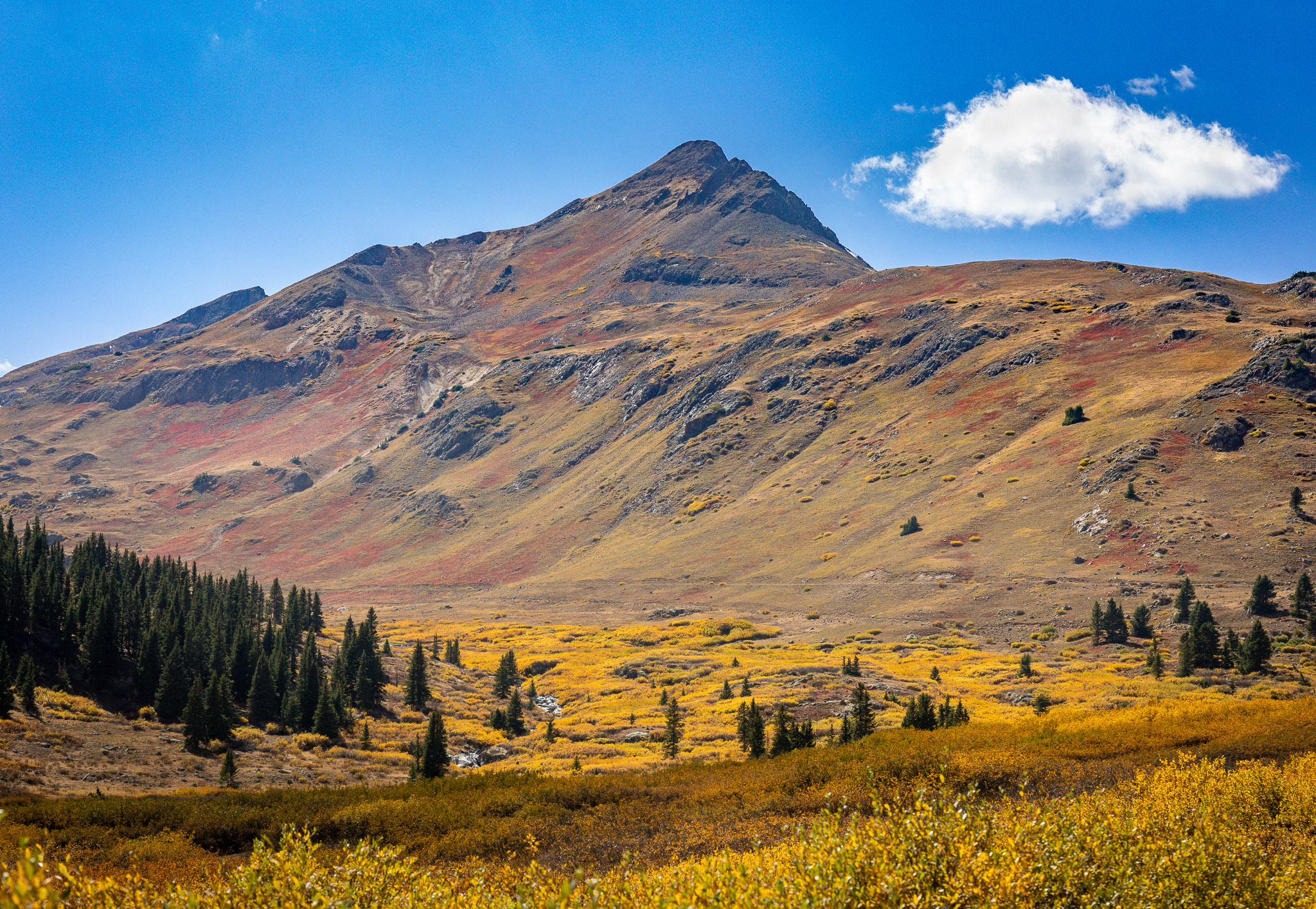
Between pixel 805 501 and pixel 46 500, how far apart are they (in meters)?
207

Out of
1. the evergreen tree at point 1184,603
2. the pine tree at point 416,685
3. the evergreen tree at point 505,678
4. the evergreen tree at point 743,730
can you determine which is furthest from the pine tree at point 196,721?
the evergreen tree at point 1184,603

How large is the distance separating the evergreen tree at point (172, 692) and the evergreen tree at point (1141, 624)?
7630 cm

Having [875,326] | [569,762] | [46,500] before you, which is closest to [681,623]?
[569,762]

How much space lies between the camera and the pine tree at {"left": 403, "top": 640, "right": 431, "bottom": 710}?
57.8m

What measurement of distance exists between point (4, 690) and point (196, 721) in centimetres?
923

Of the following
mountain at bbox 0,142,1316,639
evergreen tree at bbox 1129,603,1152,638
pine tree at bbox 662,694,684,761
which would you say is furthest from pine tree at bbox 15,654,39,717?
evergreen tree at bbox 1129,603,1152,638

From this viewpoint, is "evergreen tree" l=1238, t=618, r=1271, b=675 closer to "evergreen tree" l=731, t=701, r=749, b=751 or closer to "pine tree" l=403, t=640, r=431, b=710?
"evergreen tree" l=731, t=701, r=749, b=751

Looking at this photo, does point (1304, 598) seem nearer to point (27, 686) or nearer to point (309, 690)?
point (309, 690)

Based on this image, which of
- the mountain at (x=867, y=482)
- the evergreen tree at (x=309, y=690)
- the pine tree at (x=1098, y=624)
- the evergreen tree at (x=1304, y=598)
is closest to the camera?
the evergreen tree at (x=309, y=690)

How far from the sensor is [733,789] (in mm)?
23875

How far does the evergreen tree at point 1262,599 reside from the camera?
187ft

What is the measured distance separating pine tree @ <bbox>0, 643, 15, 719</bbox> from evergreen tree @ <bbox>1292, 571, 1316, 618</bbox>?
8845cm

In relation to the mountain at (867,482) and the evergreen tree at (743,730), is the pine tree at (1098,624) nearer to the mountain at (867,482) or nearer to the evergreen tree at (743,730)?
the mountain at (867,482)

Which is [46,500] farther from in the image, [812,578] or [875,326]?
[875,326]
